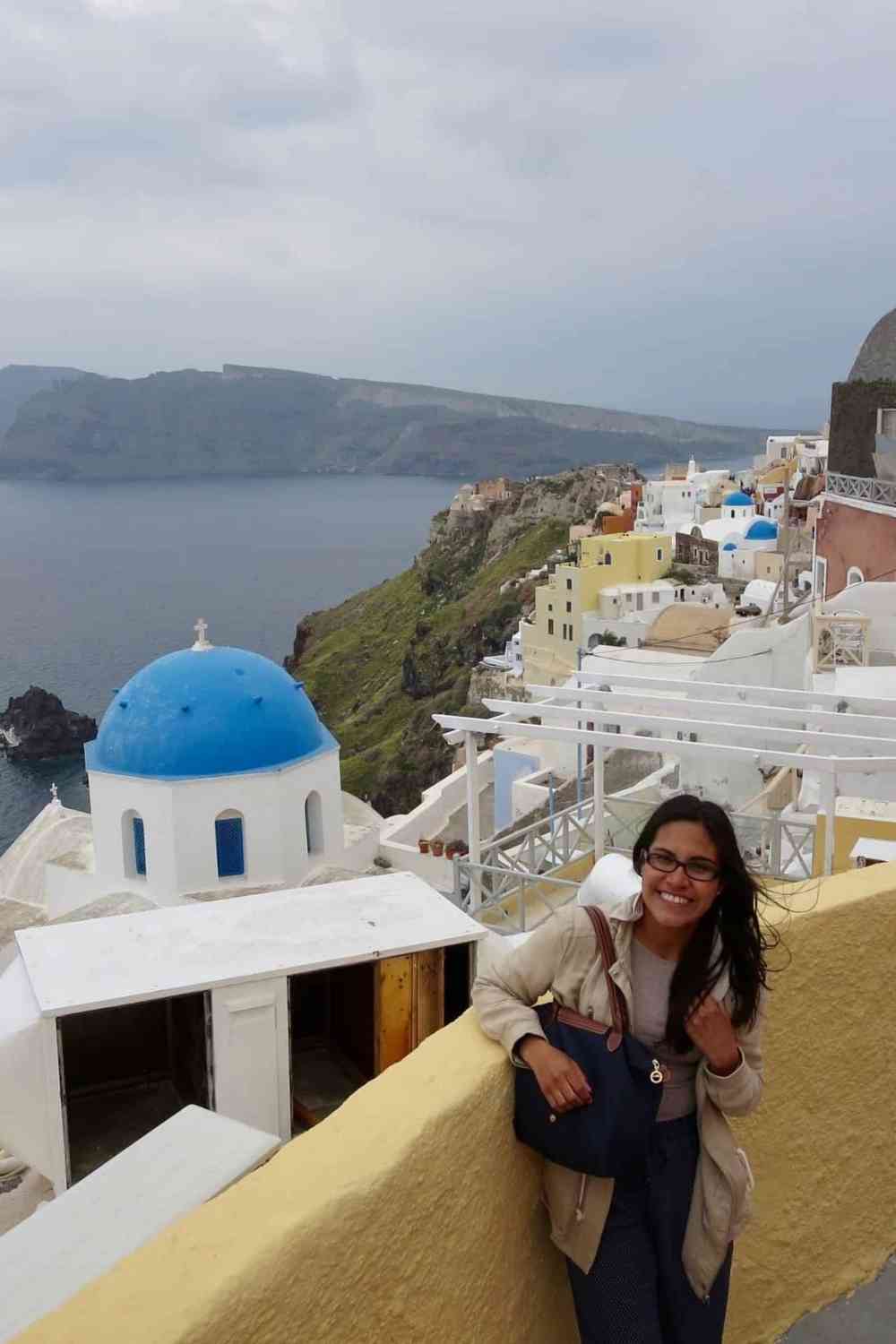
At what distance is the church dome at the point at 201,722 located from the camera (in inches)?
556

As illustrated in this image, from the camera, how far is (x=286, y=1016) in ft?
21.6

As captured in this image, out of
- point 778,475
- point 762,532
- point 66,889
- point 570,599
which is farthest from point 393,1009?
point 778,475

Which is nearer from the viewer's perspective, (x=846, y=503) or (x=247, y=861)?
(x=247, y=861)

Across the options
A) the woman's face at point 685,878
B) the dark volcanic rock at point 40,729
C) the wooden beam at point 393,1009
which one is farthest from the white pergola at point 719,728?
the dark volcanic rock at point 40,729

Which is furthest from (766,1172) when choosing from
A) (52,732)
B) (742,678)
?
(52,732)

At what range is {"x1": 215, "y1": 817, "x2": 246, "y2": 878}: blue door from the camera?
47.0 feet

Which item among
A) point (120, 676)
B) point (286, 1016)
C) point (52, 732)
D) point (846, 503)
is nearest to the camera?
point (286, 1016)

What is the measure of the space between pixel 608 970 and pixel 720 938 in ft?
1.00

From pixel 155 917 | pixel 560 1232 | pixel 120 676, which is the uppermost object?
pixel 560 1232

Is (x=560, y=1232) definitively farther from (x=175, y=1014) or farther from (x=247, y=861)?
(x=247, y=861)

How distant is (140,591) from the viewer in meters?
124

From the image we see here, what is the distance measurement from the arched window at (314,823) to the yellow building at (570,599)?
95.3 ft

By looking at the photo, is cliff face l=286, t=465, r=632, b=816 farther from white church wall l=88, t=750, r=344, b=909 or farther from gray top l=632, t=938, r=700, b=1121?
gray top l=632, t=938, r=700, b=1121

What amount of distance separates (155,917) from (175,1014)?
800 millimetres
